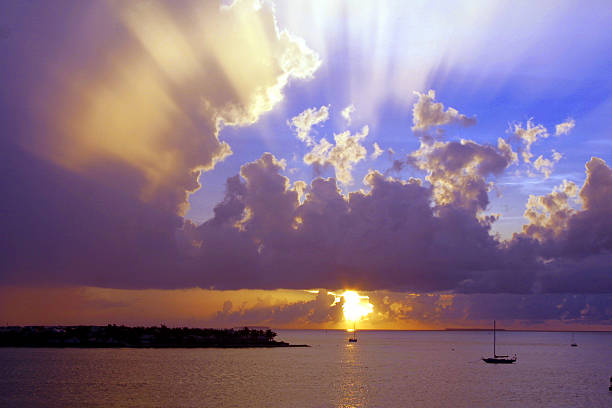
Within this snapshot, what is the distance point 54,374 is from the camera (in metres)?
128

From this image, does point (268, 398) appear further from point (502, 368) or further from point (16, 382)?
point (502, 368)

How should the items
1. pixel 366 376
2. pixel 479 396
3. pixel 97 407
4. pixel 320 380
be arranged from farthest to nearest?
pixel 366 376 < pixel 320 380 < pixel 479 396 < pixel 97 407

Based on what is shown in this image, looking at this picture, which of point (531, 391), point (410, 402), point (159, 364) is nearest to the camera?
point (410, 402)

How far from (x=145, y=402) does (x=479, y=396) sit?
172 ft

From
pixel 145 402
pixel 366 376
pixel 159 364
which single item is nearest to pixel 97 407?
pixel 145 402

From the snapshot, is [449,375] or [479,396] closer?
[479,396]

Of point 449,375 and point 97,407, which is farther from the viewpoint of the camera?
point 449,375

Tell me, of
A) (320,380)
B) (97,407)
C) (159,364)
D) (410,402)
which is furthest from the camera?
(159,364)

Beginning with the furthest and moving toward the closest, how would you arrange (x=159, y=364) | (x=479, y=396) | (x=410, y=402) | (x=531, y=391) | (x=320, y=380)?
(x=159, y=364)
(x=320, y=380)
(x=531, y=391)
(x=479, y=396)
(x=410, y=402)

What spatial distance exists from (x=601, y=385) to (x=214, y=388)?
78087 mm

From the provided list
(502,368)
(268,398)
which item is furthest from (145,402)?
(502,368)

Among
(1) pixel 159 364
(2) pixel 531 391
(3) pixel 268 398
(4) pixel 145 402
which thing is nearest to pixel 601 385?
(2) pixel 531 391

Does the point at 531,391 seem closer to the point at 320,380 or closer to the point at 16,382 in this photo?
the point at 320,380

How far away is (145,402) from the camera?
286ft
